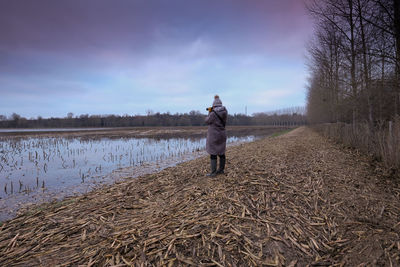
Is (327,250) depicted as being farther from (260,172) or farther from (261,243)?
(260,172)

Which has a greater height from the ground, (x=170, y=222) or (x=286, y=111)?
(x=286, y=111)

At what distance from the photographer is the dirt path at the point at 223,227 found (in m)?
2.45

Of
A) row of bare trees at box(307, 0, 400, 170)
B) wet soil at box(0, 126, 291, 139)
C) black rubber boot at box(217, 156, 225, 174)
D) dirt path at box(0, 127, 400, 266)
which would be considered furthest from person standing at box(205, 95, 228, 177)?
wet soil at box(0, 126, 291, 139)

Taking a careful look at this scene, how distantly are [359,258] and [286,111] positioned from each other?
4392 inches

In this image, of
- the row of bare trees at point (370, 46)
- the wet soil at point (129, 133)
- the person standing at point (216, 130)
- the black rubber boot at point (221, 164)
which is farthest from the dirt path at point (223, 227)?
the wet soil at point (129, 133)

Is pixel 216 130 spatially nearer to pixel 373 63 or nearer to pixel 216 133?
pixel 216 133

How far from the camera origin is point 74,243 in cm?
277

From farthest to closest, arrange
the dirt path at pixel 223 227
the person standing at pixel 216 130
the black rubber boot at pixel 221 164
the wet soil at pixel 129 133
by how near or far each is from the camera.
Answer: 1. the wet soil at pixel 129 133
2. the black rubber boot at pixel 221 164
3. the person standing at pixel 216 130
4. the dirt path at pixel 223 227

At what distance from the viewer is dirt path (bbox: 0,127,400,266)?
2.45m

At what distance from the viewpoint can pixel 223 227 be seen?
2938mm

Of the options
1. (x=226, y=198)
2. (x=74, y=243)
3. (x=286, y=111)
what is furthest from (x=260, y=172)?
(x=286, y=111)

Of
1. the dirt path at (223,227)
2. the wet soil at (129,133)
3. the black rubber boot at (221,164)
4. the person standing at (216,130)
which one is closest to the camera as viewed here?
the dirt path at (223,227)

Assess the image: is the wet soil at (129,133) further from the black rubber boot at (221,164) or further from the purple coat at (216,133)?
the purple coat at (216,133)

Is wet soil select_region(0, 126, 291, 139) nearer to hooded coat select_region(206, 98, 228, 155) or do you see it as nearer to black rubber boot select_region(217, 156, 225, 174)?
black rubber boot select_region(217, 156, 225, 174)
